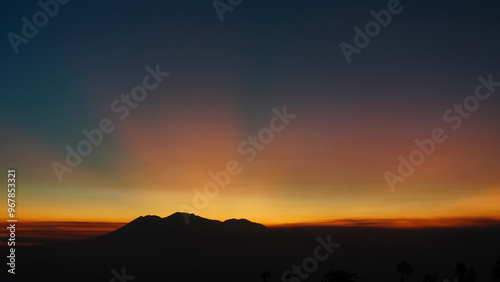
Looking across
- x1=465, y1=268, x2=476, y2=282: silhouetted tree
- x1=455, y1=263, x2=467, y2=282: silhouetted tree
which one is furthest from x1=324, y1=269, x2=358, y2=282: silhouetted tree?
x1=465, y1=268, x2=476, y2=282: silhouetted tree

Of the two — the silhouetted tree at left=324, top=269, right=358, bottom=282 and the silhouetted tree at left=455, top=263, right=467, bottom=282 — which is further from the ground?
the silhouetted tree at left=324, top=269, right=358, bottom=282

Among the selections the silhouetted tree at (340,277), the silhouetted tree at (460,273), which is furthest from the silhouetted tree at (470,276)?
the silhouetted tree at (340,277)

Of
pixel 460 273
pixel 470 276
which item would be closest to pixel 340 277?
pixel 460 273

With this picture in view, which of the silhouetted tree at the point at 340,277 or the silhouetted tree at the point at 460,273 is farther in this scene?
the silhouetted tree at the point at 460,273

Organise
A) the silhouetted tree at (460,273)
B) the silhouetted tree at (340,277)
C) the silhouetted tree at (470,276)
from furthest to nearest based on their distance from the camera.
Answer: the silhouetted tree at (470,276) → the silhouetted tree at (460,273) → the silhouetted tree at (340,277)

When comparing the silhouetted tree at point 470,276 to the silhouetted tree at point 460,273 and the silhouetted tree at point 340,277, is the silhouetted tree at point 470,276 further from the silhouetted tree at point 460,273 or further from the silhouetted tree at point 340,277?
the silhouetted tree at point 340,277

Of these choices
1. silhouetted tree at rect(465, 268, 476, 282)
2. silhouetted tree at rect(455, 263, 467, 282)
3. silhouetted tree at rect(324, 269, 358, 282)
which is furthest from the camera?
silhouetted tree at rect(465, 268, 476, 282)

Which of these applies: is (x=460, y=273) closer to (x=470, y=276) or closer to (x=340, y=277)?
(x=470, y=276)

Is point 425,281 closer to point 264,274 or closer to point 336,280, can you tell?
point 264,274

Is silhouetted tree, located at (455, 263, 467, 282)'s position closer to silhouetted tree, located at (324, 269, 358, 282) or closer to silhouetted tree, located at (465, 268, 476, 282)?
silhouetted tree, located at (465, 268, 476, 282)

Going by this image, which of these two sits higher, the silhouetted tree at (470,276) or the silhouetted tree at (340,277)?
the silhouetted tree at (340,277)

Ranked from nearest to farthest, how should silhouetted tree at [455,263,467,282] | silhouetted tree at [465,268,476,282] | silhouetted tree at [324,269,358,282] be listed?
silhouetted tree at [324,269,358,282], silhouetted tree at [455,263,467,282], silhouetted tree at [465,268,476,282]
